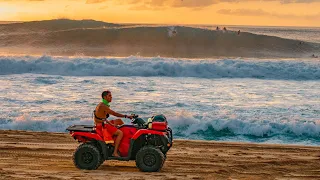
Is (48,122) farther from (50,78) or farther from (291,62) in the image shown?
(291,62)

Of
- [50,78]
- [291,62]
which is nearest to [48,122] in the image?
[50,78]

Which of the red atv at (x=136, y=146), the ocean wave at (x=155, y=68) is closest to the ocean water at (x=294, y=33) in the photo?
the ocean wave at (x=155, y=68)

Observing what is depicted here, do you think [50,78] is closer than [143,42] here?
Yes

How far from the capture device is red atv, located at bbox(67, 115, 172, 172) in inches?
372

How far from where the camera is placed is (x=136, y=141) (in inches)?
376

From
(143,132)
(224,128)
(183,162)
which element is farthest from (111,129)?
(224,128)

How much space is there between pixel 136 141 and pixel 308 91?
17408mm

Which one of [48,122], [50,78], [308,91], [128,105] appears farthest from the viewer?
[50,78]

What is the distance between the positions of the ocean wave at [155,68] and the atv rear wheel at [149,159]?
23.9 metres

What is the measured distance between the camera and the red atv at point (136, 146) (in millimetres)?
9438

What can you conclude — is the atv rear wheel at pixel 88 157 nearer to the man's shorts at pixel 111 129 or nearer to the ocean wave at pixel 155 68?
the man's shorts at pixel 111 129

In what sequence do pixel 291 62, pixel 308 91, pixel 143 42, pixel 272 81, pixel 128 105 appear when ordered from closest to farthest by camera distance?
1. pixel 128 105
2. pixel 308 91
3. pixel 272 81
4. pixel 291 62
5. pixel 143 42

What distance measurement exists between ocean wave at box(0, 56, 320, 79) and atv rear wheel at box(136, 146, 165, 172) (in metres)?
23.9

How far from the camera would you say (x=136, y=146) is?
958cm
